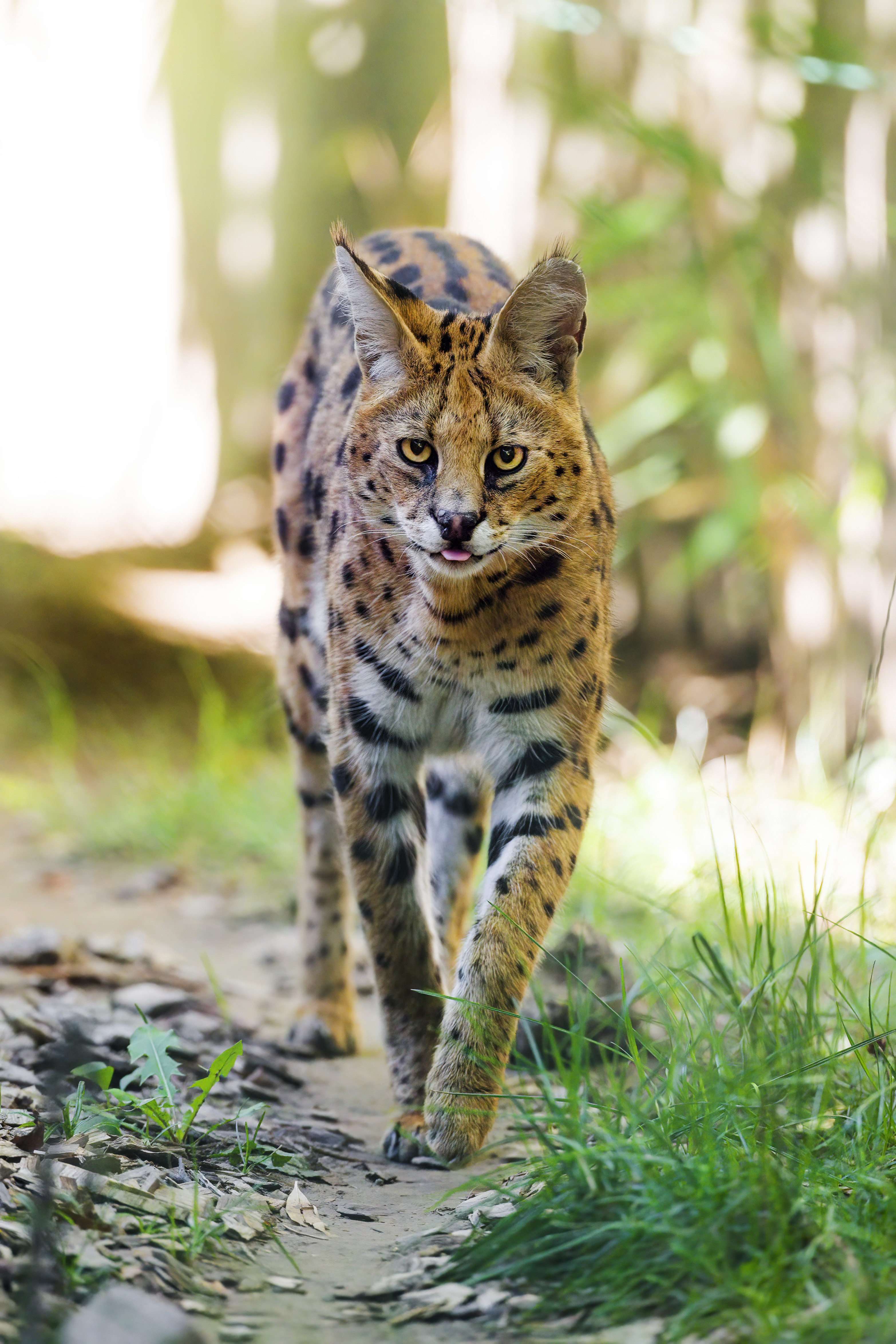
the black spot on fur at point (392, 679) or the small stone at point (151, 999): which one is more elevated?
the black spot on fur at point (392, 679)

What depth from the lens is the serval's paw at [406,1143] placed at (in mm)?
3482

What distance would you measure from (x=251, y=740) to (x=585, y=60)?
14.8 feet

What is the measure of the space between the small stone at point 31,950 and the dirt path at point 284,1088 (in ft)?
0.16

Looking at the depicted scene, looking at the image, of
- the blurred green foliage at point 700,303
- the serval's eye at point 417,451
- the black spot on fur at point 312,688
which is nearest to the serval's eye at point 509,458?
the serval's eye at point 417,451

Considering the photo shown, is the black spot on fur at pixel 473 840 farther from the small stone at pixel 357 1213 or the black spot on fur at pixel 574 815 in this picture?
the small stone at pixel 357 1213

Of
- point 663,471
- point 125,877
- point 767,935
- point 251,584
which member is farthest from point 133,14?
point 767,935

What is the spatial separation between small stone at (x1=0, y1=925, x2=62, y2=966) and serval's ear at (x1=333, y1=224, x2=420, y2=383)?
90.0 inches

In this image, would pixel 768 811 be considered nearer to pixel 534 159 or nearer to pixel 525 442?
pixel 525 442

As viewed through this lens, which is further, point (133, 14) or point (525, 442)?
point (133, 14)

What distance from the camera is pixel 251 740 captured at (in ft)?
26.5

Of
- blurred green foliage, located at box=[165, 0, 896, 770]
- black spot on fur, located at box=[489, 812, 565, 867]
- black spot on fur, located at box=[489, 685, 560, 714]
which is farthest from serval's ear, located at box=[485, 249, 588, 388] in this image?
blurred green foliage, located at box=[165, 0, 896, 770]

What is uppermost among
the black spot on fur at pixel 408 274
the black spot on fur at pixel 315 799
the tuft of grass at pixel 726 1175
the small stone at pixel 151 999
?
the black spot on fur at pixel 408 274

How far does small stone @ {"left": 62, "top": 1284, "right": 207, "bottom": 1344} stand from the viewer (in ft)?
6.62

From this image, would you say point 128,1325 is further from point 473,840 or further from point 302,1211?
point 473,840
